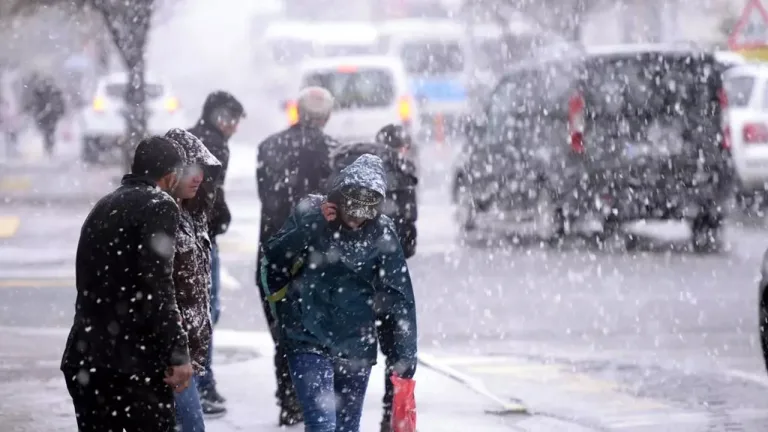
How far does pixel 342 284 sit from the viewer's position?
19.4ft

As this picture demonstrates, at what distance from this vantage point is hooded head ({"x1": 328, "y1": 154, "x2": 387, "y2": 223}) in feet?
19.0

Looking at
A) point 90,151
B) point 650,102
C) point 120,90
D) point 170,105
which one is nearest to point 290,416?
point 650,102

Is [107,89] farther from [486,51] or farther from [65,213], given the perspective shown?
[486,51]

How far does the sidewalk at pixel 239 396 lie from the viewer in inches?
318

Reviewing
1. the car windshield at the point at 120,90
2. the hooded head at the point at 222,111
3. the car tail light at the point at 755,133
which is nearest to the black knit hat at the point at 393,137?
the hooded head at the point at 222,111

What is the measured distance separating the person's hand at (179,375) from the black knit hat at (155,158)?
0.63m

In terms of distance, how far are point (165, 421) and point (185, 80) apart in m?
61.6

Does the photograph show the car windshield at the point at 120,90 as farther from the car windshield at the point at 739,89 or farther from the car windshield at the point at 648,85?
the car windshield at the point at 648,85

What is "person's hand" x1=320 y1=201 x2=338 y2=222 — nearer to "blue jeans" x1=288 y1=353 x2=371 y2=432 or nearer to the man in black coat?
"blue jeans" x1=288 y1=353 x2=371 y2=432

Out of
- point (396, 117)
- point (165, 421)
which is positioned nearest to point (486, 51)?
point (396, 117)

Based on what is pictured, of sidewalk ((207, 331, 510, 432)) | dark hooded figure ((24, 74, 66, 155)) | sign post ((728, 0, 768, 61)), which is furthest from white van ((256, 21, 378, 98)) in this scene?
sidewalk ((207, 331, 510, 432))

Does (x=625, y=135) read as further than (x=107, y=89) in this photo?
No

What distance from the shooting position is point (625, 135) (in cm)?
1478

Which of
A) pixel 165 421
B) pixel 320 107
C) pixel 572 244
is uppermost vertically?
pixel 320 107
